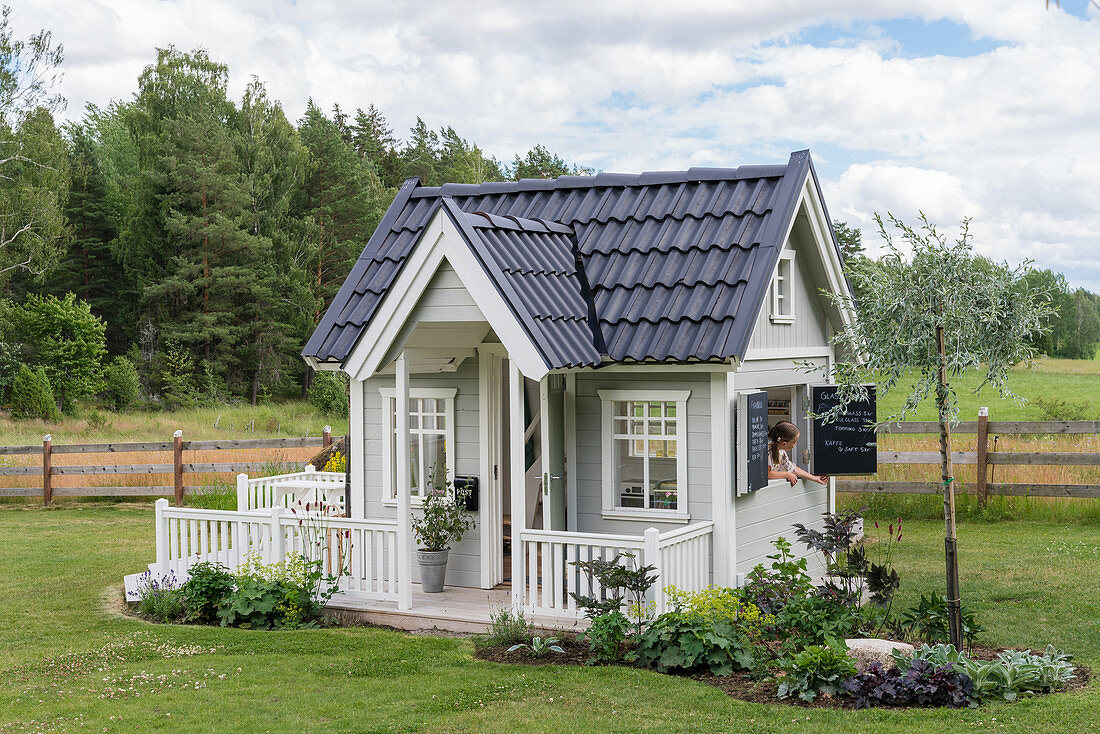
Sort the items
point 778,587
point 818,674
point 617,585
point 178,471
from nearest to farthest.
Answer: point 818,674
point 617,585
point 778,587
point 178,471

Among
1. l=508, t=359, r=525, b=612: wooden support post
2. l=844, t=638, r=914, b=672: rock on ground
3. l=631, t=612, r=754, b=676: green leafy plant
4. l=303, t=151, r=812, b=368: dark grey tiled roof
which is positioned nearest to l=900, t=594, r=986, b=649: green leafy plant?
l=844, t=638, r=914, b=672: rock on ground

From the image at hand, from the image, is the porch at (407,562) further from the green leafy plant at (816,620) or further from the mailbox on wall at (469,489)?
the green leafy plant at (816,620)

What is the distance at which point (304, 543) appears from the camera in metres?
10.1

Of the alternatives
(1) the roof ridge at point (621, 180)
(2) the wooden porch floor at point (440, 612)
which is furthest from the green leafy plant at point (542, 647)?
(1) the roof ridge at point (621, 180)

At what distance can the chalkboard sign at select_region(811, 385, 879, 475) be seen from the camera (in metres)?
11.5

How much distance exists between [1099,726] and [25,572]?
11.8 metres

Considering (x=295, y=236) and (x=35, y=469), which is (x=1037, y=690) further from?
(x=295, y=236)

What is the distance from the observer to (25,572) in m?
12.8

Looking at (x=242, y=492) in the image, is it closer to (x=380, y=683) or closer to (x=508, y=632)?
(x=508, y=632)

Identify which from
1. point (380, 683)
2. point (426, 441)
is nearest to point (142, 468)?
point (426, 441)

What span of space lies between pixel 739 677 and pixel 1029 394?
3511 cm

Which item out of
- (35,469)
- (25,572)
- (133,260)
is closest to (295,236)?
(133,260)

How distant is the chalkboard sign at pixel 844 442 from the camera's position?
11492mm

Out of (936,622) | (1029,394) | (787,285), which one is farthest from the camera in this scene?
(1029,394)
